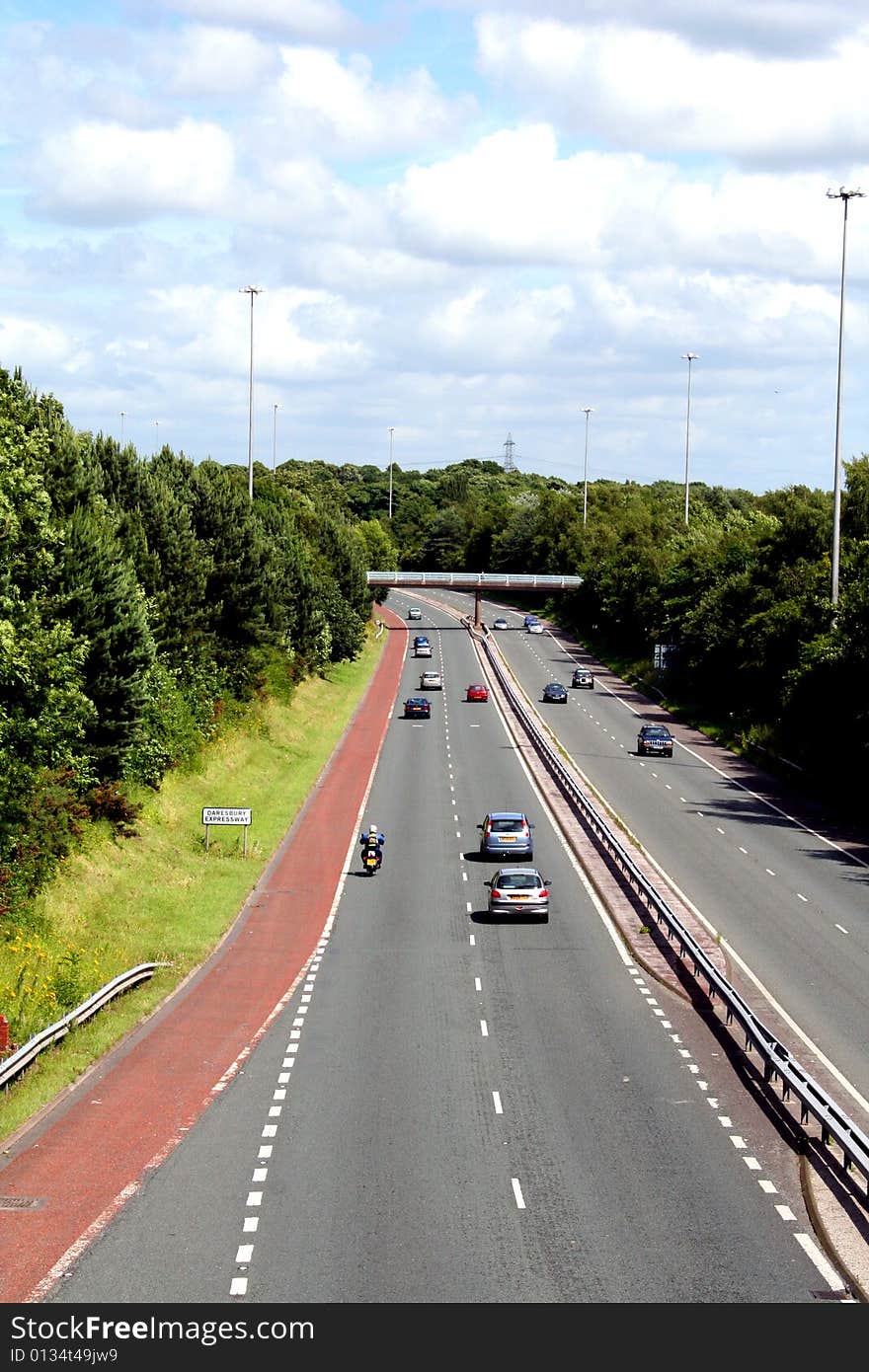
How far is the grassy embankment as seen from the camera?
27.5 meters

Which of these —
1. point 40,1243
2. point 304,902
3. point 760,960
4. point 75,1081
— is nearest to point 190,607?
point 304,902

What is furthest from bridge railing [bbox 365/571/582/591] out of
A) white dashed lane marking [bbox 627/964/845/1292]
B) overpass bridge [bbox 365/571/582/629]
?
white dashed lane marking [bbox 627/964/845/1292]

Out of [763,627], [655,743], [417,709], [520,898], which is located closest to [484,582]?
[417,709]

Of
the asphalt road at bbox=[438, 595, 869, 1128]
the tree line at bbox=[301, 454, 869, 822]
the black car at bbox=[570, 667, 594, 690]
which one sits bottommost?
the asphalt road at bbox=[438, 595, 869, 1128]

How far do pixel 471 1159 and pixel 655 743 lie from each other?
5720cm

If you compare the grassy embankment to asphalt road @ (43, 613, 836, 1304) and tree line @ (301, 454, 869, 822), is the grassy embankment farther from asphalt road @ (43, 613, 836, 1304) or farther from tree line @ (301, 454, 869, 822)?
tree line @ (301, 454, 869, 822)

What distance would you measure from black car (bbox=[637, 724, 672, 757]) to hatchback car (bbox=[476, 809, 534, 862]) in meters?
28.0

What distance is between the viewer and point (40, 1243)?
55.3ft

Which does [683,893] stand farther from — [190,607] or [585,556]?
[585,556]

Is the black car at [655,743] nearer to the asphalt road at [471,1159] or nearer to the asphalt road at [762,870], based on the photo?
the asphalt road at [762,870]

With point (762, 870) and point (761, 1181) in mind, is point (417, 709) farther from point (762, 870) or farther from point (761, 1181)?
point (761, 1181)

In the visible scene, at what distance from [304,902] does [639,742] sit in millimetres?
37828

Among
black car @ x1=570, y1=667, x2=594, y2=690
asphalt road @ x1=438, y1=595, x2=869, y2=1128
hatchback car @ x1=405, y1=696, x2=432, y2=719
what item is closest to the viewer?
asphalt road @ x1=438, y1=595, x2=869, y2=1128

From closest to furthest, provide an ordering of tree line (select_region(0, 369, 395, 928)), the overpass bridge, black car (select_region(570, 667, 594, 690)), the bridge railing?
tree line (select_region(0, 369, 395, 928)) → black car (select_region(570, 667, 594, 690)) → the overpass bridge → the bridge railing
